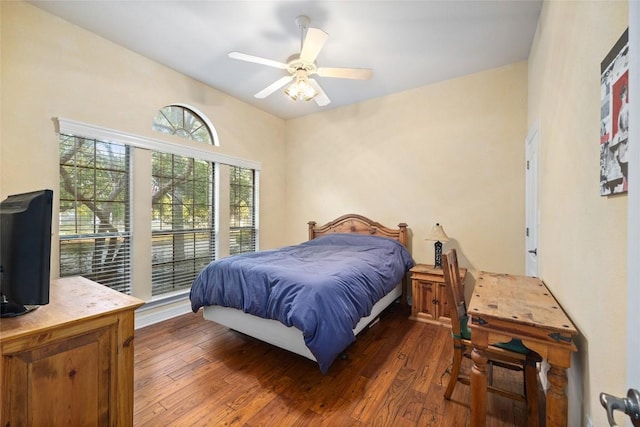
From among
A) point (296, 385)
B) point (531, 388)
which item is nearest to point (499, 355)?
point (531, 388)

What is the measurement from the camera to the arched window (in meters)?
3.23

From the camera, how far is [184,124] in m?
Result: 3.48

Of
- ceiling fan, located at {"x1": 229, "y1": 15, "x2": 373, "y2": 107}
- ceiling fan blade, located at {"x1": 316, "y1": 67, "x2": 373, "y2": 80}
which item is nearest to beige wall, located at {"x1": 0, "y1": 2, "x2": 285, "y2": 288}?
ceiling fan, located at {"x1": 229, "y1": 15, "x2": 373, "y2": 107}

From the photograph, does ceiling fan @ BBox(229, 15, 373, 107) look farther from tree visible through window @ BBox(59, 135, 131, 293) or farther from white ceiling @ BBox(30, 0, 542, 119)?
tree visible through window @ BBox(59, 135, 131, 293)

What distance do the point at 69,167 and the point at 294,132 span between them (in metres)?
3.20

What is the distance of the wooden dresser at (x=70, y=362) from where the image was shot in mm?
1012

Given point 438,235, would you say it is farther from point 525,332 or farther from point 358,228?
point 525,332

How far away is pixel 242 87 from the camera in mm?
3650

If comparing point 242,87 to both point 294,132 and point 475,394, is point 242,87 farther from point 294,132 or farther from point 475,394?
point 475,394

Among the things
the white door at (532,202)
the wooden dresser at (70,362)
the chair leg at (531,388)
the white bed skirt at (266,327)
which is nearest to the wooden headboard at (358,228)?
the white bed skirt at (266,327)

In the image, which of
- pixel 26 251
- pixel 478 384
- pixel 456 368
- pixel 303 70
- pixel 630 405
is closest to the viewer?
pixel 630 405

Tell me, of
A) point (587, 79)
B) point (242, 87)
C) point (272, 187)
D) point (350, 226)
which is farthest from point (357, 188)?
point (587, 79)

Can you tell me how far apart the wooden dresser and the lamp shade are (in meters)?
3.01

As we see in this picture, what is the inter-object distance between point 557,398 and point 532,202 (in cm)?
202
